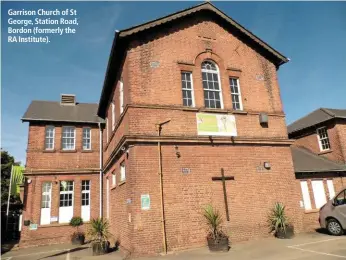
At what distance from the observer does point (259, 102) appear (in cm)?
1391

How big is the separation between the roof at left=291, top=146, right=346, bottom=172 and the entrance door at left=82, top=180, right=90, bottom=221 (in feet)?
43.2

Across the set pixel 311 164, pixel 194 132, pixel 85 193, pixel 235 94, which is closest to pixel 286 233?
pixel 194 132

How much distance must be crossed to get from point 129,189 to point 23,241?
1061 centimetres

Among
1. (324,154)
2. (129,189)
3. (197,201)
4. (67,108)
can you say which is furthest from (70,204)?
(324,154)

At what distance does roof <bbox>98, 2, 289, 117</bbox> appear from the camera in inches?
477

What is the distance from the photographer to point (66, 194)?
61.2ft

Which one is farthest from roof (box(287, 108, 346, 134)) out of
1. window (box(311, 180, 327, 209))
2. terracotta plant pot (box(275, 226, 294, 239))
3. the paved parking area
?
terracotta plant pot (box(275, 226, 294, 239))

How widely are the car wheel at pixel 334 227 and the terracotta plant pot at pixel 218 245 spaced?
5620mm

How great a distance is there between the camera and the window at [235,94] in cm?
1355

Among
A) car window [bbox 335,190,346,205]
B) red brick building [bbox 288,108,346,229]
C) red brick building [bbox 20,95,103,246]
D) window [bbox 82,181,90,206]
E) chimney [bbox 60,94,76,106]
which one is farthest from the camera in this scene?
chimney [bbox 60,94,76,106]

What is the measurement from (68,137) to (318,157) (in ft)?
57.8

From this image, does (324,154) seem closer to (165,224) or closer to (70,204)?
(165,224)

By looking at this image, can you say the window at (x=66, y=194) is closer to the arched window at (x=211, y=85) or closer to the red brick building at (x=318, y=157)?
the arched window at (x=211, y=85)

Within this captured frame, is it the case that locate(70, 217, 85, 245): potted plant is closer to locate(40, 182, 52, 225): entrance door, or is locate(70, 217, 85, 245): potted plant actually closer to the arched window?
locate(40, 182, 52, 225): entrance door
